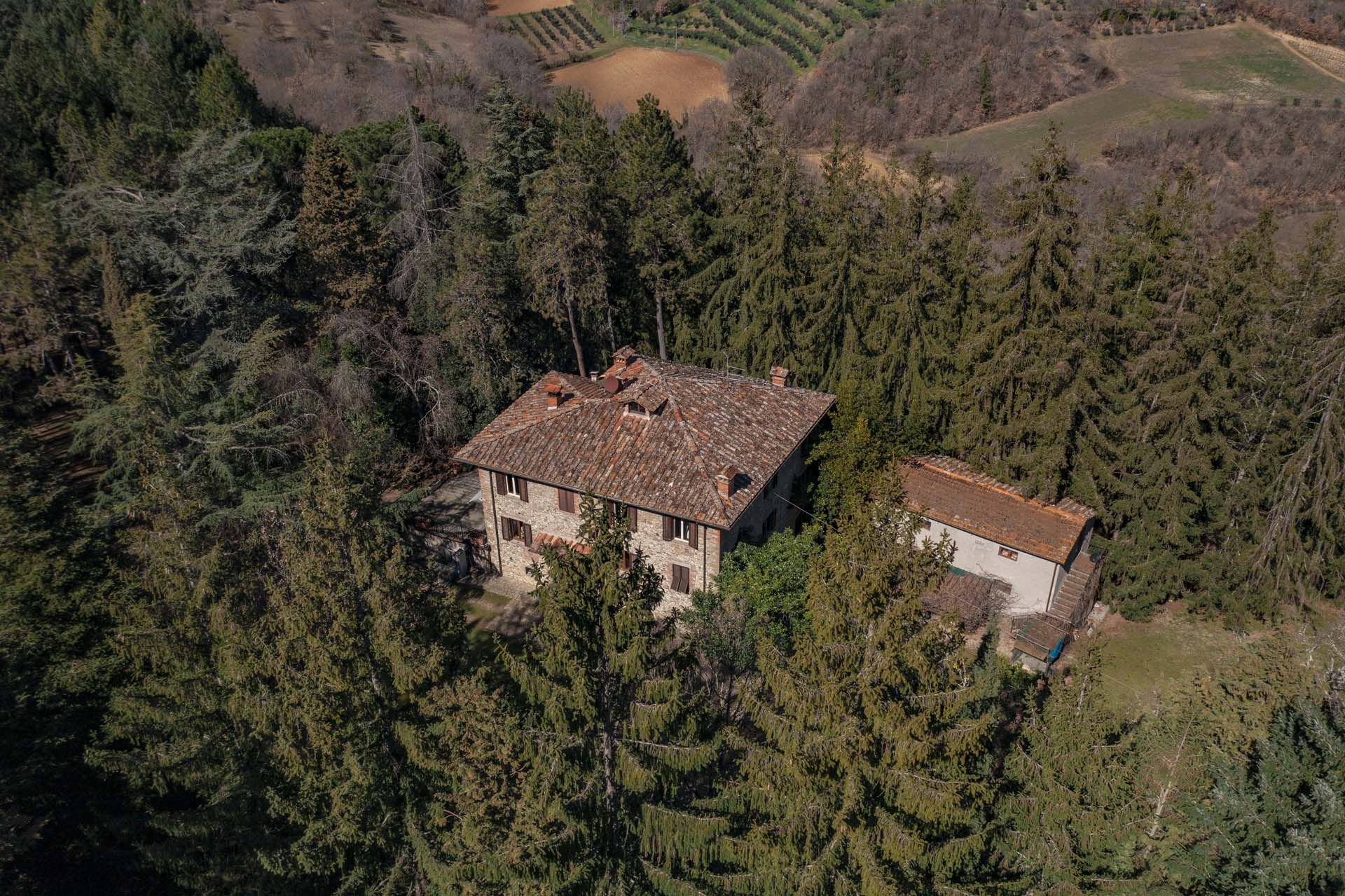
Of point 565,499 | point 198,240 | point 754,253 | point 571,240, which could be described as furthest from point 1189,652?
point 198,240

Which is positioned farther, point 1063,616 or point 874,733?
point 1063,616

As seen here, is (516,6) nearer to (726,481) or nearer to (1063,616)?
(726,481)

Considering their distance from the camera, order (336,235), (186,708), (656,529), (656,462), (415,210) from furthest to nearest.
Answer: (415,210) < (336,235) < (656,462) < (656,529) < (186,708)

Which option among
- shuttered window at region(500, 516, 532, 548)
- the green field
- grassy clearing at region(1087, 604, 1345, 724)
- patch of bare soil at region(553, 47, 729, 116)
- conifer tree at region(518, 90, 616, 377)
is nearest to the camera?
grassy clearing at region(1087, 604, 1345, 724)

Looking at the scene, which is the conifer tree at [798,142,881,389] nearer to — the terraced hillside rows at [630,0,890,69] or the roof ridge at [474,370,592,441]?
the roof ridge at [474,370,592,441]

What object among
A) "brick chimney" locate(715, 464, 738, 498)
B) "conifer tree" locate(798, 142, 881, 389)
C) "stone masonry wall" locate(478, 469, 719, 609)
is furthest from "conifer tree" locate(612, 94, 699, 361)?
"brick chimney" locate(715, 464, 738, 498)
